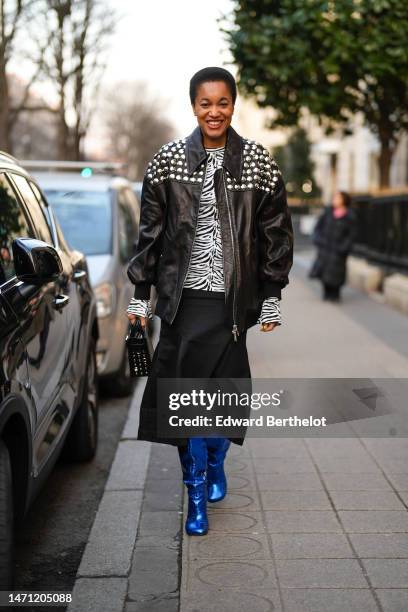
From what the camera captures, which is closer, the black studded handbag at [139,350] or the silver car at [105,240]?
the black studded handbag at [139,350]

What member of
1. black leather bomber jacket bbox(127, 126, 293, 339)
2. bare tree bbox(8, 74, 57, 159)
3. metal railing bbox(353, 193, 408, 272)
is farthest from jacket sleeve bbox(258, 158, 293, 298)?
bare tree bbox(8, 74, 57, 159)

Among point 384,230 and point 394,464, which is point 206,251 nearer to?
point 394,464

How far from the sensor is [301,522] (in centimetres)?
490

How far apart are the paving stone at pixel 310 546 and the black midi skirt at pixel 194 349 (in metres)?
0.60

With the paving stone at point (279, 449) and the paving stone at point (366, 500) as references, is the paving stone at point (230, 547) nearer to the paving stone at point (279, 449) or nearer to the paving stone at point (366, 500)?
the paving stone at point (366, 500)

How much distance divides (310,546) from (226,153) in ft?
5.50

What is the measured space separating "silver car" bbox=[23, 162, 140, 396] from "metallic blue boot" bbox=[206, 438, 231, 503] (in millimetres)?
3127

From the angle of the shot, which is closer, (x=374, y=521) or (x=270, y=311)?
(x=270, y=311)

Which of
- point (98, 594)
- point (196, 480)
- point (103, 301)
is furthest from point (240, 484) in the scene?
Result: point (103, 301)

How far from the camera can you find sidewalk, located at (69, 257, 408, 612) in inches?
158

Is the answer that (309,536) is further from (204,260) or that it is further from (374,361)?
(374,361)

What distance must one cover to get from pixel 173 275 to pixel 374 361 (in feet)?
17.5

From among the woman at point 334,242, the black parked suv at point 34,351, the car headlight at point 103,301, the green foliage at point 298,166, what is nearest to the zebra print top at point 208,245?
the black parked suv at point 34,351

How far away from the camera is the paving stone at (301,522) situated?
4.79m
